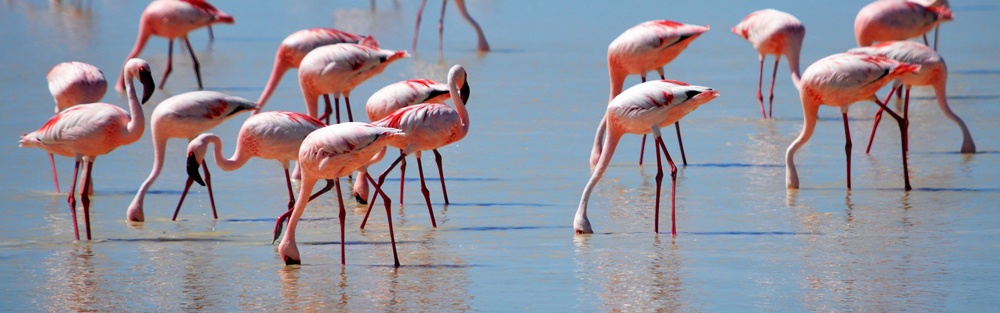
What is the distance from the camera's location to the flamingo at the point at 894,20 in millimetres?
11336

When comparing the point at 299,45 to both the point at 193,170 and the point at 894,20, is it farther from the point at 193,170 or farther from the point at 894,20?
the point at 894,20

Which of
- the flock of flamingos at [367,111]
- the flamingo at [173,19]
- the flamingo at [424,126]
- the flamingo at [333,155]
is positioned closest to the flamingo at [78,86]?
the flock of flamingos at [367,111]

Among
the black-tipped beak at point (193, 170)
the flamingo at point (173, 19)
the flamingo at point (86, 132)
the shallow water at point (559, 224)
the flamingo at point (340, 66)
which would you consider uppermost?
the flamingo at point (173, 19)

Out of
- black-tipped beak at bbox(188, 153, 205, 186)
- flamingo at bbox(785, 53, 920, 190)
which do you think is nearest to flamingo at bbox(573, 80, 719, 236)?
flamingo at bbox(785, 53, 920, 190)

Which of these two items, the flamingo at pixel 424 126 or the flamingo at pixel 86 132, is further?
the flamingo at pixel 86 132

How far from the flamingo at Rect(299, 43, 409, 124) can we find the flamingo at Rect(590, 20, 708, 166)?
4.75 ft

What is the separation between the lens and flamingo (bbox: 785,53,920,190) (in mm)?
7711

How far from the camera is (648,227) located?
6.85m

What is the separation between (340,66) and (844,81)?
10.5ft

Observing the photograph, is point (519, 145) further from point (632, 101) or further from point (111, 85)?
point (111, 85)

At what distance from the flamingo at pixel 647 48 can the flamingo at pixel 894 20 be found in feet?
9.58

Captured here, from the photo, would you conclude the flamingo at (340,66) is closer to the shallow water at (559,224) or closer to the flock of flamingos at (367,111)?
the flock of flamingos at (367,111)

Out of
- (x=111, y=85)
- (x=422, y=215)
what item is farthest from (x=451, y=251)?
(x=111, y=85)

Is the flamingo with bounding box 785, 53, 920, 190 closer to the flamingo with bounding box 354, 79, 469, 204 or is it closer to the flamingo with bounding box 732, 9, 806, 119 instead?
the flamingo with bounding box 354, 79, 469, 204
